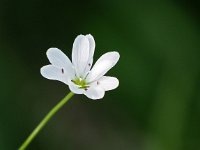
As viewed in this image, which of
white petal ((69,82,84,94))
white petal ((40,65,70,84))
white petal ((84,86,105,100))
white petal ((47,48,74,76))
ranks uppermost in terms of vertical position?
white petal ((47,48,74,76))

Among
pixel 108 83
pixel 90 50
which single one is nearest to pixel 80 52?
pixel 90 50

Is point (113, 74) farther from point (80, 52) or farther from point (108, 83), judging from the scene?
point (108, 83)

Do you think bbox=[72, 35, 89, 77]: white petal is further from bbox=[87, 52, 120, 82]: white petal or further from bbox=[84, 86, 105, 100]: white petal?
bbox=[84, 86, 105, 100]: white petal

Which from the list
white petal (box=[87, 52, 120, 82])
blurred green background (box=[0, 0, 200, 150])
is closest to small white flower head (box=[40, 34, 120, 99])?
white petal (box=[87, 52, 120, 82])

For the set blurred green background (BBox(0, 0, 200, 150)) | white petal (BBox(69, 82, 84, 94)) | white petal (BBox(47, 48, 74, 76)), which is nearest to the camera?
white petal (BBox(69, 82, 84, 94))

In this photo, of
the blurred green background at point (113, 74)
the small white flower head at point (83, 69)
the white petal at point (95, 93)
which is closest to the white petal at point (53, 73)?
the small white flower head at point (83, 69)

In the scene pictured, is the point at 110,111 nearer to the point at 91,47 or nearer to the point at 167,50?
the point at 167,50
